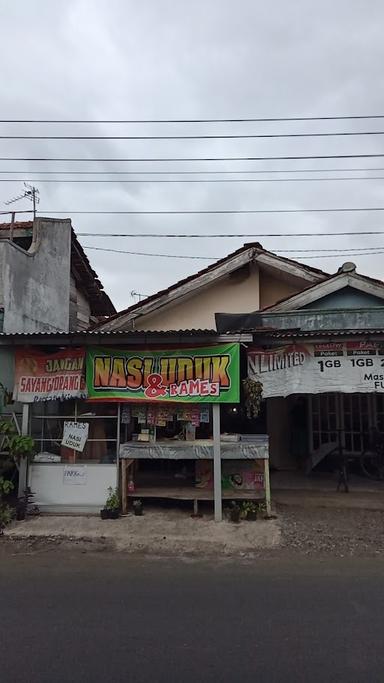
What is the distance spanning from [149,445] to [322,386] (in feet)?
10.3

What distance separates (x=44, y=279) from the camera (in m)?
14.5

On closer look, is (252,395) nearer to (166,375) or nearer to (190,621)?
(166,375)

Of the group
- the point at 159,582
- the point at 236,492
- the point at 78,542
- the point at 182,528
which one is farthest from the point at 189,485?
the point at 159,582

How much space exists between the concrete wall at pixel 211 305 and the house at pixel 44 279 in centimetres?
291

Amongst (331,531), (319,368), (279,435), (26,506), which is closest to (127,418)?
(26,506)

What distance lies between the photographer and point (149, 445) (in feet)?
29.3

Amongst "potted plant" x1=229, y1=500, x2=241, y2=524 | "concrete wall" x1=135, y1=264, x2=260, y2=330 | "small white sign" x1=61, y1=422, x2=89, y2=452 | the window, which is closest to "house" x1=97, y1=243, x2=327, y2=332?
"concrete wall" x1=135, y1=264, x2=260, y2=330

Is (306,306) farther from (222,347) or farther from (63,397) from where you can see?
(63,397)

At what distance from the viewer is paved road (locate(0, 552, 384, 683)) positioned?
3.66 meters

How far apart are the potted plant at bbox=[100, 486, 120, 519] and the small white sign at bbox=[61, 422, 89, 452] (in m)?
0.92

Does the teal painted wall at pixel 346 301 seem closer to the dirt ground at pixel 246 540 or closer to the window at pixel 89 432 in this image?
the dirt ground at pixel 246 540

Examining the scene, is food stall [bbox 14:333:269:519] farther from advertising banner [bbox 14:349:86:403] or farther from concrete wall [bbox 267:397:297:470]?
concrete wall [bbox 267:397:297:470]

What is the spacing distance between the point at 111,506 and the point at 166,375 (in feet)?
7.77

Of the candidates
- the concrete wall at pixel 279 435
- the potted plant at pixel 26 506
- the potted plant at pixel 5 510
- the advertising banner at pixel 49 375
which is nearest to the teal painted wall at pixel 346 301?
the concrete wall at pixel 279 435
